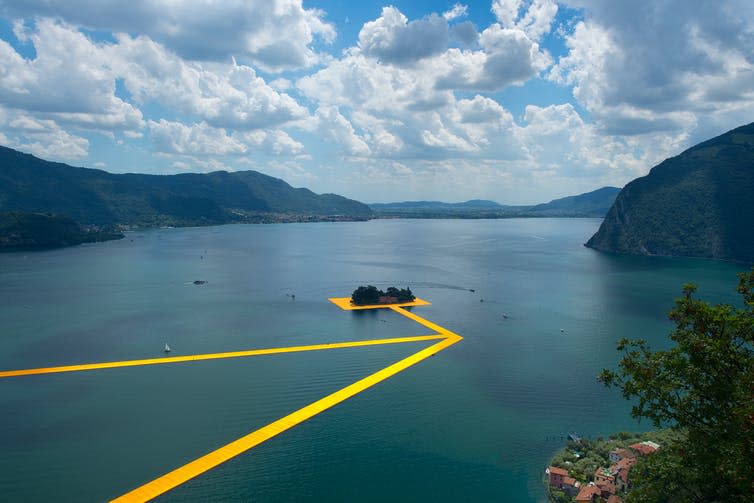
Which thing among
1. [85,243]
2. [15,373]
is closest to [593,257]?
[15,373]

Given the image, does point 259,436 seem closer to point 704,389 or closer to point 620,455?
point 620,455

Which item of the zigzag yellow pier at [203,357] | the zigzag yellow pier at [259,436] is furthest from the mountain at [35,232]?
the zigzag yellow pier at [259,436]

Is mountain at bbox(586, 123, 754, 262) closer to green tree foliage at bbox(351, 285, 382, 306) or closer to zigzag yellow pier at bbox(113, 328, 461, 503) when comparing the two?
green tree foliage at bbox(351, 285, 382, 306)

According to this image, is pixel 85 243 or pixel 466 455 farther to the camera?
pixel 85 243

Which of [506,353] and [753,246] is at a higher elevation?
[753,246]

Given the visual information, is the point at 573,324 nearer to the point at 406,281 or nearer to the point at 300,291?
the point at 406,281

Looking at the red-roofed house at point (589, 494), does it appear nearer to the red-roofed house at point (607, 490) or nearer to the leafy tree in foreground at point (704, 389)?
the red-roofed house at point (607, 490)

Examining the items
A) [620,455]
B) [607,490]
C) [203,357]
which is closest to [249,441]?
[203,357]
